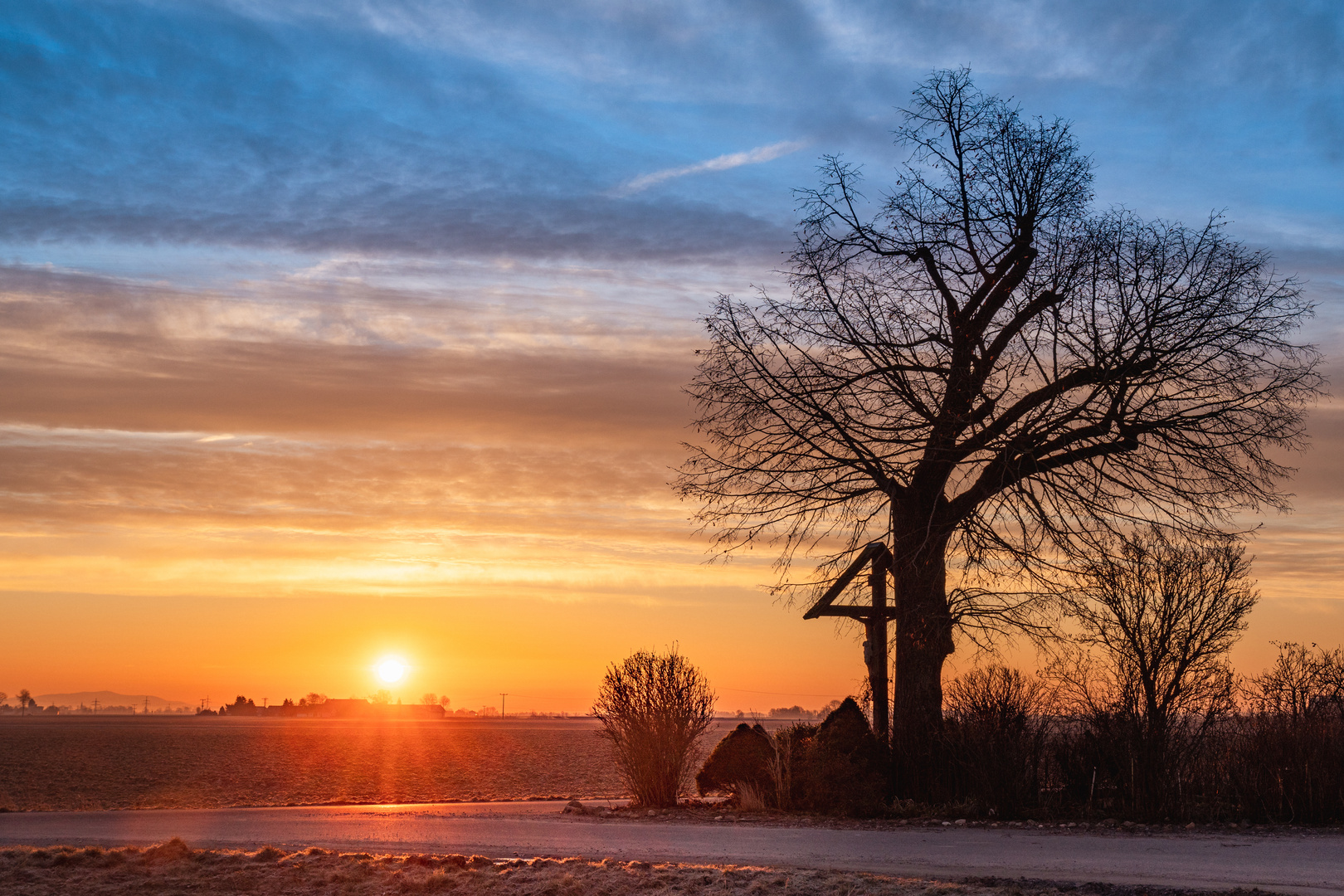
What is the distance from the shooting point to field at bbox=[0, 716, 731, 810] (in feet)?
97.5

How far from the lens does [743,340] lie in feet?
57.5

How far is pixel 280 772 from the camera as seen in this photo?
45438 mm

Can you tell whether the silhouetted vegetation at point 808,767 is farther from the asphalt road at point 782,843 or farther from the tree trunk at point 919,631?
the asphalt road at point 782,843

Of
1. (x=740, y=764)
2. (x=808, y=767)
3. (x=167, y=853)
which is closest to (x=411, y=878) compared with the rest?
(x=167, y=853)

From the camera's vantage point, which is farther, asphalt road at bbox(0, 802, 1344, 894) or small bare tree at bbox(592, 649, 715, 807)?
small bare tree at bbox(592, 649, 715, 807)

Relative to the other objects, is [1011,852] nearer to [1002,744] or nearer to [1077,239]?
[1002,744]

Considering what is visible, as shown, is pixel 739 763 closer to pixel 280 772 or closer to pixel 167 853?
pixel 167 853

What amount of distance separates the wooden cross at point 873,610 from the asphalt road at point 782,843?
13.6 ft

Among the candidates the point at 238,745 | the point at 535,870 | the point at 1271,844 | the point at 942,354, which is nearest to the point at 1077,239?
the point at 942,354

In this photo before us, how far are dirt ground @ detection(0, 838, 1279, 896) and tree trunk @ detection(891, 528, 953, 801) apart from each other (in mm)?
6833

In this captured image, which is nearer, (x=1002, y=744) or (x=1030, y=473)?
(x=1002, y=744)

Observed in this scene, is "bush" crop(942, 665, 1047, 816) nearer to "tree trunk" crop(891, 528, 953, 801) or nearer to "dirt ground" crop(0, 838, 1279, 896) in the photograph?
"tree trunk" crop(891, 528, 953, 801)

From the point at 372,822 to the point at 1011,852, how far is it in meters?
8.25

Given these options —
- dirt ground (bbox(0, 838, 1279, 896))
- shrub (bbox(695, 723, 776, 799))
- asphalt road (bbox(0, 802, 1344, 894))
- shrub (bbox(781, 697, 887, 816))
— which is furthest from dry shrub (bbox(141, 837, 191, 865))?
shrub (bbox(781, 697, 887, 816))
